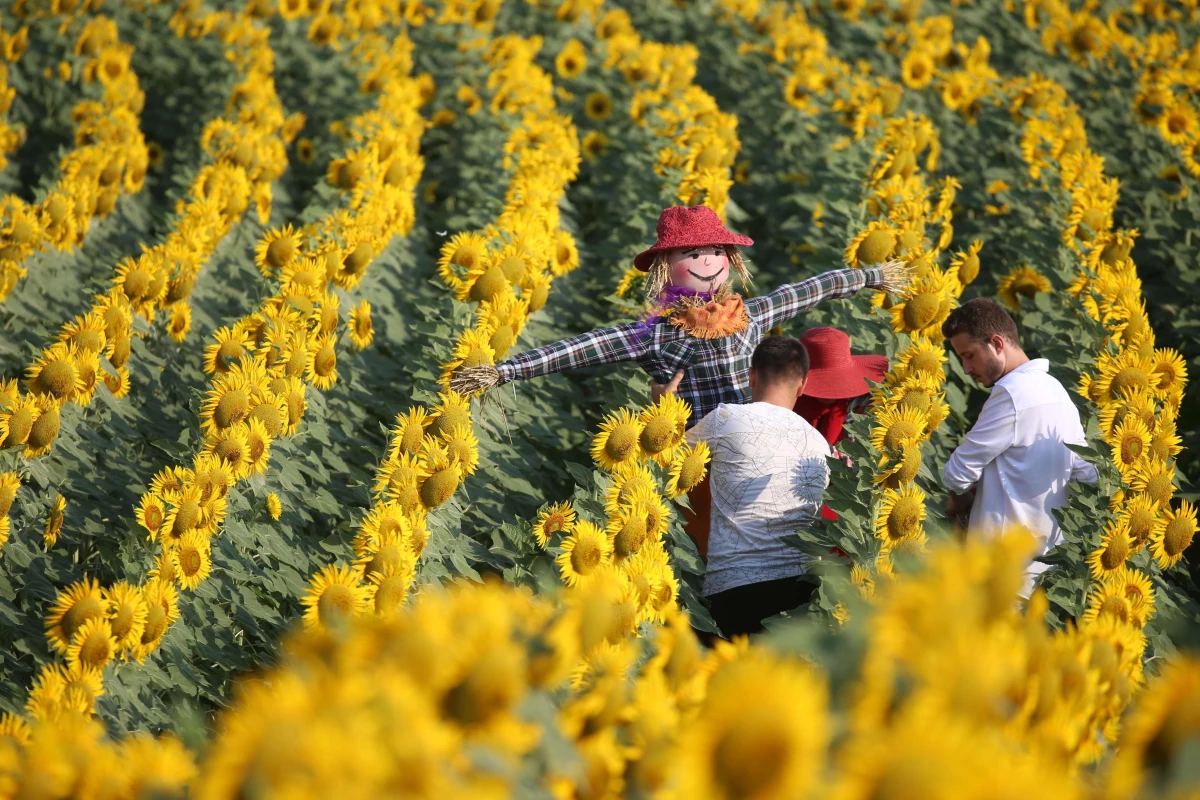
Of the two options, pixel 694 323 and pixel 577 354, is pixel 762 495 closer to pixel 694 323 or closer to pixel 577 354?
pixel 694 323

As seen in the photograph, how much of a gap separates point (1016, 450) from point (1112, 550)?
40cm

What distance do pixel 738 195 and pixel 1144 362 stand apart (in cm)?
316

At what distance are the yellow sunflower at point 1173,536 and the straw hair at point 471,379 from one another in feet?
6.88

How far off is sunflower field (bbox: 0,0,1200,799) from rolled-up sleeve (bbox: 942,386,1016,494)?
0.14 m

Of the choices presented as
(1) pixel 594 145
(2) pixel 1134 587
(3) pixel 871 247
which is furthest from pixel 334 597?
(1) pixel 594 145

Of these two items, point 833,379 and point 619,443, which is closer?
point 619,443

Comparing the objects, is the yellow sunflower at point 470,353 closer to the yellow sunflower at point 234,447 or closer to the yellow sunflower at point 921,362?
the yellow sunflower at point 234,447

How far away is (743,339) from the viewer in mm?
4188

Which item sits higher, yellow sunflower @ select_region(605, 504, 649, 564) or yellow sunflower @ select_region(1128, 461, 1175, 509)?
yellow sunflower @ select_region(605, 504, 649, 564)

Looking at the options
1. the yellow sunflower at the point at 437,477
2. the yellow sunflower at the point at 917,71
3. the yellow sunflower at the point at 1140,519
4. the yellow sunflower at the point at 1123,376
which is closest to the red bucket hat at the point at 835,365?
the yellow sunflower at the point at 1123,376

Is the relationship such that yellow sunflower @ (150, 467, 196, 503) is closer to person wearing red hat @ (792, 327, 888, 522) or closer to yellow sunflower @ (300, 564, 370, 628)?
yellow sunflower @ (300, 564, 370, 628)

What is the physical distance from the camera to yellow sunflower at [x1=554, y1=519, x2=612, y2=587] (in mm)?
3232

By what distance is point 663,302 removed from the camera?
4.21 meters

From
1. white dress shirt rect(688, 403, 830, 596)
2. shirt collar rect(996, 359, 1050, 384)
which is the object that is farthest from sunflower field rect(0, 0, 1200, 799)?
shirt collar rect(996, 359, 1050, 384)
